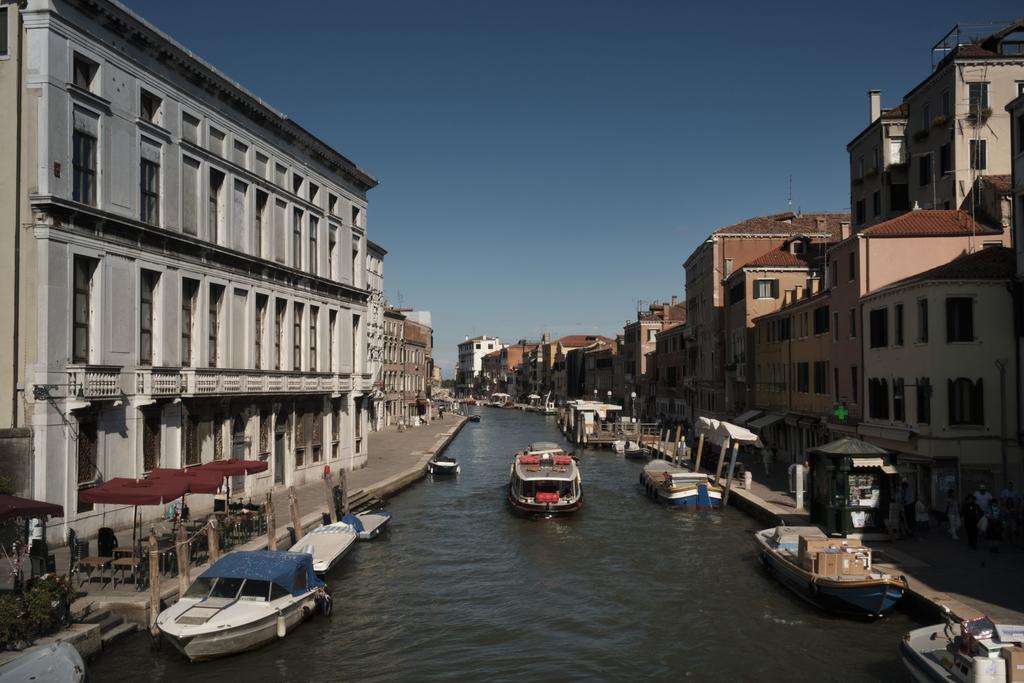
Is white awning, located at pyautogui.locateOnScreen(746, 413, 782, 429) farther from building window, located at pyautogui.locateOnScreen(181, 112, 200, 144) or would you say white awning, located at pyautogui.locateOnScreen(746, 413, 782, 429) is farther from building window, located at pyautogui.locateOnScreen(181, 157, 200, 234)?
building window, located at pyautogui.locateOnScreen(181, 112, 200, 144)

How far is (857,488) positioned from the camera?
22.8 meters

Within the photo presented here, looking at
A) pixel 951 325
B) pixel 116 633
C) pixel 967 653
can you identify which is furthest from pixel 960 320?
pixel 116 633

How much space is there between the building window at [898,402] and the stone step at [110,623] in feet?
72.0

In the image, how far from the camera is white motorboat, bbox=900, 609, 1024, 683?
11.8 meters

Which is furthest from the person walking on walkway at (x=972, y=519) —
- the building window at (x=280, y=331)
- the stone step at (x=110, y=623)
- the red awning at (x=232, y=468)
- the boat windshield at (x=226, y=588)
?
the building window at (x=280, y=331)

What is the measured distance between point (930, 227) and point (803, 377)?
10806 millimetres

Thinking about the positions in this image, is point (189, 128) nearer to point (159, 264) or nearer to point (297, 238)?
point (159, 264)

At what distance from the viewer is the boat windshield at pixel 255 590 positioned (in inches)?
659

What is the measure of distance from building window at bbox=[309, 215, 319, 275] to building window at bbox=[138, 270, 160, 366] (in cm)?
1149

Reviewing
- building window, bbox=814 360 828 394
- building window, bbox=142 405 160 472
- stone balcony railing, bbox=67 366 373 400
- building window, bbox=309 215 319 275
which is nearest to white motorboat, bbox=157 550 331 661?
stone balcony railing, bbox=67 366 373 400

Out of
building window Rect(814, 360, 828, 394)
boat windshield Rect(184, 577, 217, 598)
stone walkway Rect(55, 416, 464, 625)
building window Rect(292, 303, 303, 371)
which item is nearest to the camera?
stone walkway Rect(55, 416, 464, 625)

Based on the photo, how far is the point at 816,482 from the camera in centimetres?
2388

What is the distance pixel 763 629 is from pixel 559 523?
1379 cm

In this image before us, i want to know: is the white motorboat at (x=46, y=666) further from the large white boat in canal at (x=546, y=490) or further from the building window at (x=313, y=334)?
the building window at (x=313, y=334)
